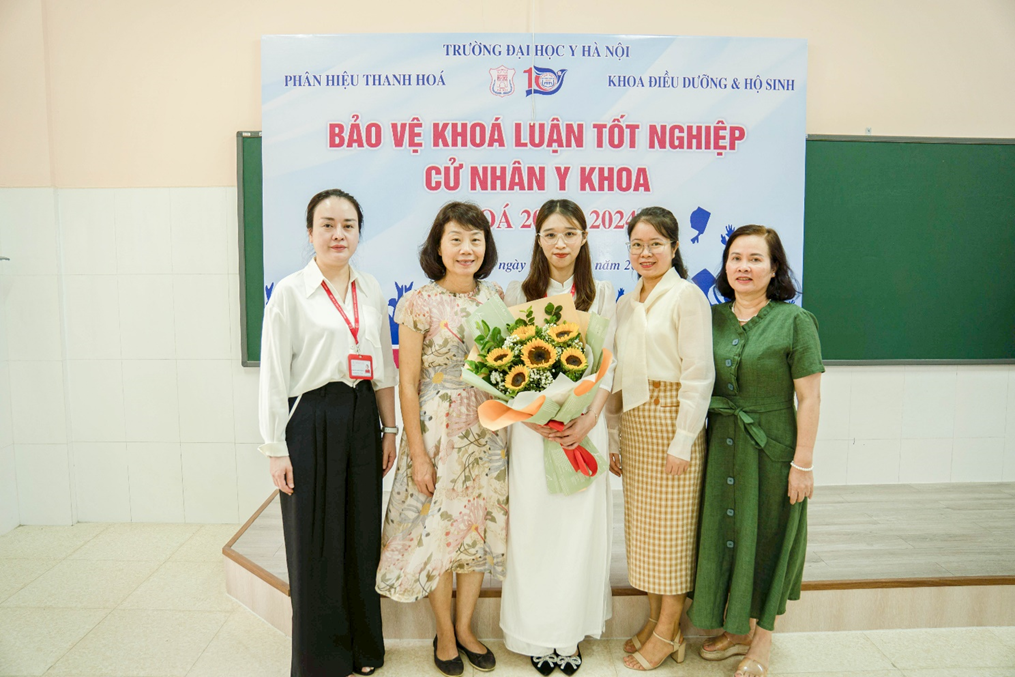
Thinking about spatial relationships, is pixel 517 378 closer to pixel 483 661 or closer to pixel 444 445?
pixel 444 445

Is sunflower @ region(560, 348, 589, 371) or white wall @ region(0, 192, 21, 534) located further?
white wall @ region(0, 192, 21, 534)

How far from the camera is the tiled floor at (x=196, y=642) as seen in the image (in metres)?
2.10

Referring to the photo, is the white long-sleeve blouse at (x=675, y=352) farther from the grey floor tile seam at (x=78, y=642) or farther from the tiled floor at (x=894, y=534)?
the grey floor tile seam at (x=78, y=642)

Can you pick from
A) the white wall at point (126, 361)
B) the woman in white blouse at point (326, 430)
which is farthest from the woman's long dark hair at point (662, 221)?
the white wall at point (126, 361)

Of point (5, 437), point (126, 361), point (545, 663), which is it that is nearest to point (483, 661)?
point (545, 663)

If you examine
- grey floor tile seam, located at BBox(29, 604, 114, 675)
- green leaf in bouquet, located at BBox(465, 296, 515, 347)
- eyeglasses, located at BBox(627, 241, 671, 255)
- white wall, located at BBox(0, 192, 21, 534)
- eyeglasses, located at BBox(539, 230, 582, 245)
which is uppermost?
eyeglasses, located at BBox(539, 230, 582, 245)

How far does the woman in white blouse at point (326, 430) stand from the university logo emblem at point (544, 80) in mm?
1597

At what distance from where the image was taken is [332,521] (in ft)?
6.16

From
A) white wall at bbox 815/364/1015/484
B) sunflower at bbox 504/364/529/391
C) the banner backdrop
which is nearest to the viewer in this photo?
sunflower at bbox 504/364/529/391

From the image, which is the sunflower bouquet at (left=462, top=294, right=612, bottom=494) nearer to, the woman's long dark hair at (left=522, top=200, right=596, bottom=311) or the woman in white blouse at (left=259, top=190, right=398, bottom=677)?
the woman's long dark hair at (left=522, top=200, right=596, bottom=311)

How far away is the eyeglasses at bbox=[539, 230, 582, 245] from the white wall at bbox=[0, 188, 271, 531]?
2.07 metres

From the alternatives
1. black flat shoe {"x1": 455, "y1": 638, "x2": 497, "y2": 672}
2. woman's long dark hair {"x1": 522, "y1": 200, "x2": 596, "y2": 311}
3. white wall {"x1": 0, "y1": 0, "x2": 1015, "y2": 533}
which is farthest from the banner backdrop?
black flat shoe {"x1": 455, "y1": 638, "x2": 497, "y2": 672}

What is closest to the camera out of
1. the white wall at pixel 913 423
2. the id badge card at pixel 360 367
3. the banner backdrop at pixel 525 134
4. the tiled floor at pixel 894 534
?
the id badge card at pixel 360 367

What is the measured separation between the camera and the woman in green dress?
1.88m
